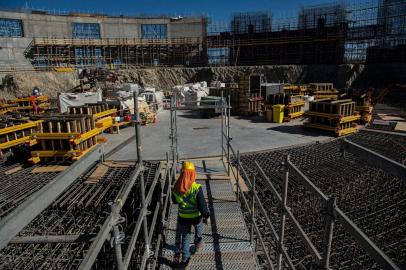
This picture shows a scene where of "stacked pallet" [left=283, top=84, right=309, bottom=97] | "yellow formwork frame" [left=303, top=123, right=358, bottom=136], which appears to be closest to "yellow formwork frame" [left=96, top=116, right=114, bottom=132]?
"yellow formwork frame" [left=303, top=123, right=358, bottom=136]

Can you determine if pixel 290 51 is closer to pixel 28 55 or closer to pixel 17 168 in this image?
pixel 28 55

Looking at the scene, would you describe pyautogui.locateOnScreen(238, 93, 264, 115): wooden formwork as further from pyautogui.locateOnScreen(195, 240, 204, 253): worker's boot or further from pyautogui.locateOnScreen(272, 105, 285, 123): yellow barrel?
pyautogui.locateOnScreen(195, 240, 204, 253): worker's boot

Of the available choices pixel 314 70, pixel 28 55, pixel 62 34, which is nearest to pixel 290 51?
pixel 314 70

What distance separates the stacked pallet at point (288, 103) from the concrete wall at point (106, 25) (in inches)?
1275

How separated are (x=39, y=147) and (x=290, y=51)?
39386 mm

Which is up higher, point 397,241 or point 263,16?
point 263,16

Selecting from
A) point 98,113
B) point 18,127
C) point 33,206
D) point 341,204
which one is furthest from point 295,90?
point 33,206

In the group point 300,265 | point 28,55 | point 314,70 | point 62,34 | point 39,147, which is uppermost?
point 62,34

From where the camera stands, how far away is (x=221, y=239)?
5.69m

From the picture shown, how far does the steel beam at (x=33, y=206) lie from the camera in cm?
151

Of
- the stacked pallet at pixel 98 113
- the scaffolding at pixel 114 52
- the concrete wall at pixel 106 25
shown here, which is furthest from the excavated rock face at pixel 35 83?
the stacked pallet at pixel 98 113

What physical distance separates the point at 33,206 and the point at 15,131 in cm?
1196

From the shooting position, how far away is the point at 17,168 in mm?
10391

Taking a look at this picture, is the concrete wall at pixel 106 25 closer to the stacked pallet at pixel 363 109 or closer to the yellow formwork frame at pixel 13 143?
the yellow formwork frame at pixel 13 143
